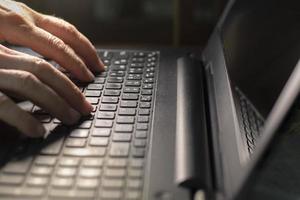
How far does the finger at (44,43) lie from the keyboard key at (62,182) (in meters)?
0.27

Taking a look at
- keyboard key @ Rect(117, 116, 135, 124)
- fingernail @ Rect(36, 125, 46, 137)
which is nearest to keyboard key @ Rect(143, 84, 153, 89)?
keyboard key @ Rect(117, 116, 135, 124)

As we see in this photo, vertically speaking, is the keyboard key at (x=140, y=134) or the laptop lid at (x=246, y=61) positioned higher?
the laptop lid at (x=246, y=61)

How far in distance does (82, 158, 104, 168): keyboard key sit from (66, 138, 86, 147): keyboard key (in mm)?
36

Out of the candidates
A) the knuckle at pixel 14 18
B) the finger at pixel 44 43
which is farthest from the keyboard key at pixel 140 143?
the knuckle at pixel 14 18

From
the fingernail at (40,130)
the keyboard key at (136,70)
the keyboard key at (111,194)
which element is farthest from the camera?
the keyboard key at (136,70)

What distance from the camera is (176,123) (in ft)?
1.95

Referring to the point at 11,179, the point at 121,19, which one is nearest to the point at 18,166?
the point at 11,179

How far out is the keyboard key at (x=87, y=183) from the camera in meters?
0.47

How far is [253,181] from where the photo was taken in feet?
1.34

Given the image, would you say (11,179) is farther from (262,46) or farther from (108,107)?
(262,46)

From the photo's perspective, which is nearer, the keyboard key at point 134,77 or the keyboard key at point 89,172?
the keyboard key at point 89,172

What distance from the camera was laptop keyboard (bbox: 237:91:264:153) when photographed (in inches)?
23.6

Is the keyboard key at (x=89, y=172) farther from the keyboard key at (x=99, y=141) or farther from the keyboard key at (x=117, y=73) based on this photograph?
the keyboard key at (x=117, y=73)

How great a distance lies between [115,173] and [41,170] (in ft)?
0.27
